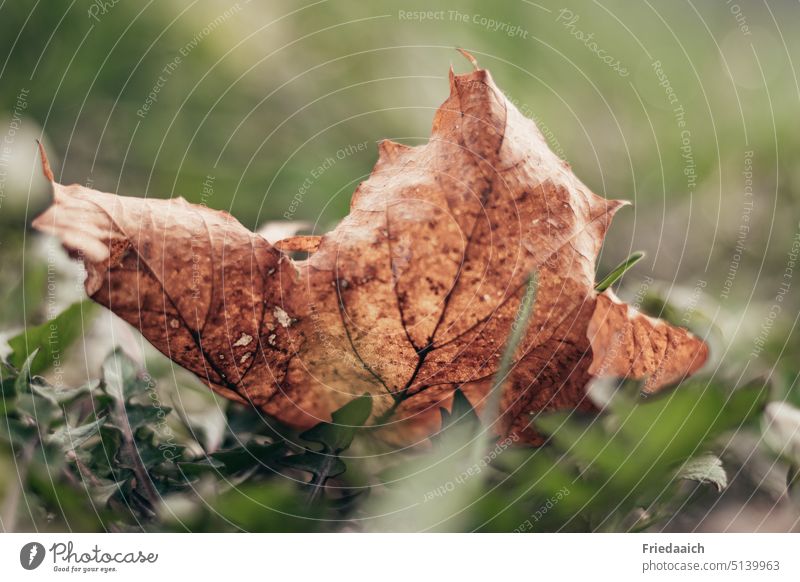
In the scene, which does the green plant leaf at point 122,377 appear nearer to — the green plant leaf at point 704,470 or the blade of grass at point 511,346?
the blade of grass at point 511,346

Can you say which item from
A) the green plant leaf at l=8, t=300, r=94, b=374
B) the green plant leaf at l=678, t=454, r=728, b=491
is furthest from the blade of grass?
the green plant leaf at l=8, t=300, r=94, b=374

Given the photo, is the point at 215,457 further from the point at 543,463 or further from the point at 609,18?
the point at 609,18

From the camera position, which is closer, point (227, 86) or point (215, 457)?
point (215, 457)

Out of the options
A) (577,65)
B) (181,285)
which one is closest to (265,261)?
(181,285)
